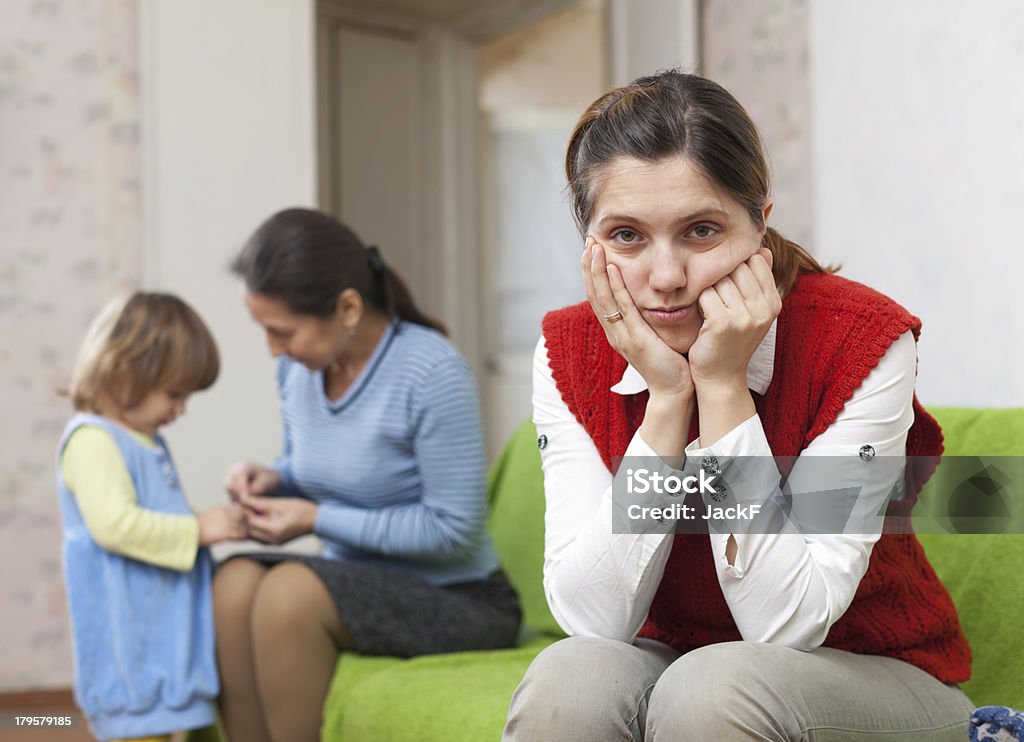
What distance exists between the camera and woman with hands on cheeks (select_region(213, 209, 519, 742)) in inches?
76.3

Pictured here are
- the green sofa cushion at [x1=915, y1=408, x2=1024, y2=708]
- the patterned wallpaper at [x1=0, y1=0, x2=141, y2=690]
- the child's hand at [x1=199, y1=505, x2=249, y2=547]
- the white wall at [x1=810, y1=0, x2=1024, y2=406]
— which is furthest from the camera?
the patterned wallpaper at [x1=0, y1=0, x2=141, y2=690]

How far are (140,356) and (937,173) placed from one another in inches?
59.1

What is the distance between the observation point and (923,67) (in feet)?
7.12

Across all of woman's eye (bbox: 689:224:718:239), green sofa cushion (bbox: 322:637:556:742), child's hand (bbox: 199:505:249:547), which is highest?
woman's eye (bbox: 689:224:718:239)

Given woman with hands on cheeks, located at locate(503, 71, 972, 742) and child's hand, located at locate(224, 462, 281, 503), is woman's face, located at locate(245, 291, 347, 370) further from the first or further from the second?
woman with hands on cheeks, located at locate(503, 71, 972, 742)

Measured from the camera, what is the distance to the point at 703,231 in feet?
4.13

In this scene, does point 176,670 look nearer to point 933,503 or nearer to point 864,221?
point 933,503

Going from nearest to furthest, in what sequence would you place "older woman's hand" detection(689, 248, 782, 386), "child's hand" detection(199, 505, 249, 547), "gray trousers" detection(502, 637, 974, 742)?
1. "gray trousers" detection(502, 637, 974, 742)
2. "older woman's hand" detection(689, 248, 782, 386)
3. "child's hand" detection(199, 505, 249, 547)

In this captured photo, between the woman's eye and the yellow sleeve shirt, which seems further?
the yellow sleeve shirt

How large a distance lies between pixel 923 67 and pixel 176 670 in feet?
5.73

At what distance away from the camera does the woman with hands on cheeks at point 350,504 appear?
194 centimetres

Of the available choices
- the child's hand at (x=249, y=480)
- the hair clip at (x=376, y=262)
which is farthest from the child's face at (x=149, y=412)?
the hair clip at (x=376, y=262)

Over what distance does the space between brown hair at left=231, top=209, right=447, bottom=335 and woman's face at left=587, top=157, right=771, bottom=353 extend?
0.89m

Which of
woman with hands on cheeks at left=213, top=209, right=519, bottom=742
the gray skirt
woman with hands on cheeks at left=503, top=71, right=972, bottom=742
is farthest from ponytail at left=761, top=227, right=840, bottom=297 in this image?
the gray skirt
